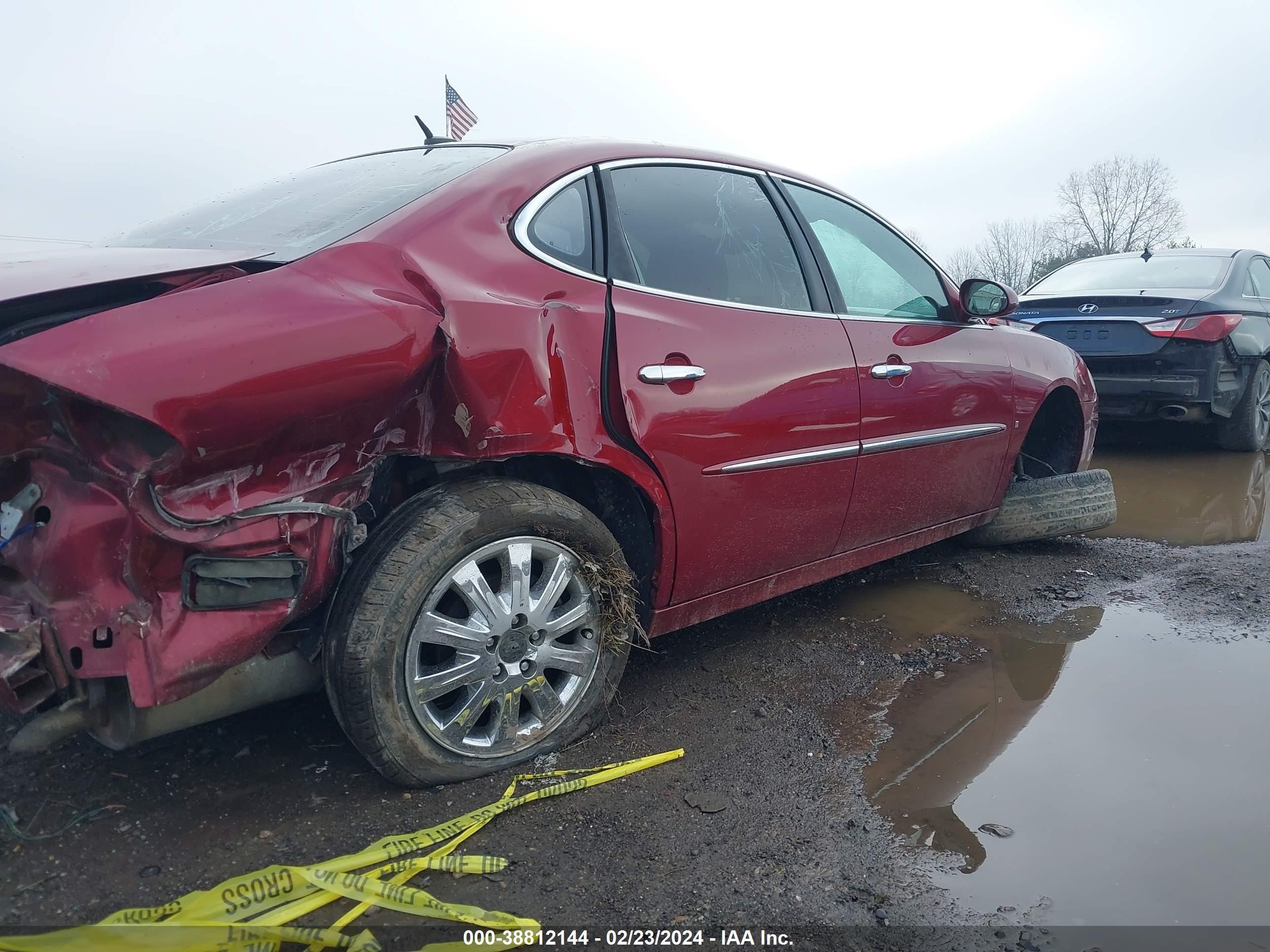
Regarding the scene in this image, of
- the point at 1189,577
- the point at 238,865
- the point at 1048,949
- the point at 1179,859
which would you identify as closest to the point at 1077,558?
the point at 1189,577

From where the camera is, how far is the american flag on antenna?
8.69 metres

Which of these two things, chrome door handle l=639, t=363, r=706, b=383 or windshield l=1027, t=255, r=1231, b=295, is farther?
windshield l=1027, t=255, r=1231, b=295

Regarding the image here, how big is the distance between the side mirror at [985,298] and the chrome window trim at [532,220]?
195 centimetres

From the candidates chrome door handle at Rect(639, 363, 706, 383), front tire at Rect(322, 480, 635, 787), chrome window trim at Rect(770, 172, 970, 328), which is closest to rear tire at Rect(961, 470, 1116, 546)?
chrome window trim at Rect(770, 172, 970, 328)

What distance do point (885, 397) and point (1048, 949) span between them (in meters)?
1.89

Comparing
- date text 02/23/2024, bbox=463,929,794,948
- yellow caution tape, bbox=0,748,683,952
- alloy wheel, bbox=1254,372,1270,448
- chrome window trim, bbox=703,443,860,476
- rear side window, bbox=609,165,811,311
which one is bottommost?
alloy wheel, bbox=1254,372,1270,448

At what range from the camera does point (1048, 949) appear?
184 centimetres

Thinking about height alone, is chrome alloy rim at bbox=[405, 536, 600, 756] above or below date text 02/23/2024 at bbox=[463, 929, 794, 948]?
above

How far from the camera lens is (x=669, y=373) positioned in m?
2.56

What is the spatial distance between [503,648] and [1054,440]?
3.53m

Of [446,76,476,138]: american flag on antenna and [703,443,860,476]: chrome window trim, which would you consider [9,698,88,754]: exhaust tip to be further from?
[446,76,476,138]: american flag on antenna

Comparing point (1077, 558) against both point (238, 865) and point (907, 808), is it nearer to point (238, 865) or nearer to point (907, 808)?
point (907, 808)

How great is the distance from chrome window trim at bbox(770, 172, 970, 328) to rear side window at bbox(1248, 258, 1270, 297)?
435cm

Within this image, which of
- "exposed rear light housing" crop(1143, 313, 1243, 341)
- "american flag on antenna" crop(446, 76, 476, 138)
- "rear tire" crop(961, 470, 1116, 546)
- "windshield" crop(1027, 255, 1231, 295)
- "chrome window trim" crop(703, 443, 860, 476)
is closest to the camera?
"chrome window trim" crop(703, 443, 860, 476)
